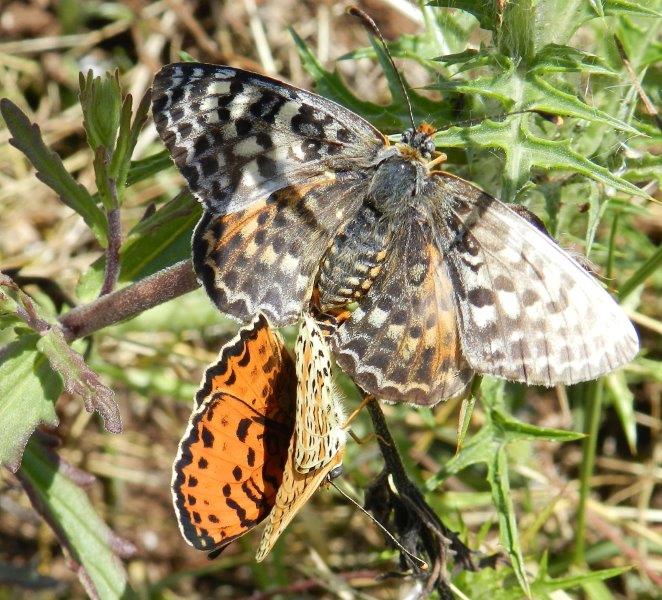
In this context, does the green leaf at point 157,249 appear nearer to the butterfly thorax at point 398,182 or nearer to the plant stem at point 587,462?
the butterfly thorax at point 398,182

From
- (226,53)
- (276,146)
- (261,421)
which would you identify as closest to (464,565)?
(261,421)

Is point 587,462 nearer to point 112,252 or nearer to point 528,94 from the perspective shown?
point 528,94

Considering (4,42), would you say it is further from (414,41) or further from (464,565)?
(464,565)

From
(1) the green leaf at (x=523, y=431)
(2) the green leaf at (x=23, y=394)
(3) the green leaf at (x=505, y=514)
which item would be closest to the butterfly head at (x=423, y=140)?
(1) the green leaf at (x=523, y=431)

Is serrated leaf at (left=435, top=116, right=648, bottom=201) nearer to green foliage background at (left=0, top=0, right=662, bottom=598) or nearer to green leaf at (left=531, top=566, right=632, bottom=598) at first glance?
green foliage background at (left=0, top=0, right=662, bottom=598)

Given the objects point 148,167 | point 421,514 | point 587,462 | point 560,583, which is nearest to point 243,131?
point 148,167

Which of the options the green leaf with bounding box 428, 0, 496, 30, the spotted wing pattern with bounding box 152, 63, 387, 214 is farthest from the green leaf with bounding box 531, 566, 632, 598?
the green leaf with bounding box 428, 0, 496, 30

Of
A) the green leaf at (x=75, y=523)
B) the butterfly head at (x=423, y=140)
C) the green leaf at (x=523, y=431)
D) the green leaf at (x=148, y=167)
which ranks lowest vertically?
the green leaf at (x=75, y=523)
